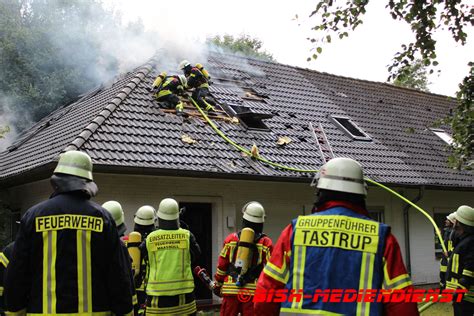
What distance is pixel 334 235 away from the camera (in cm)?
311

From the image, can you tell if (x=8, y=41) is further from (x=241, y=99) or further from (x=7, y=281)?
(x=7, y=281)

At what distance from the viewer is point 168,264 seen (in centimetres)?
590

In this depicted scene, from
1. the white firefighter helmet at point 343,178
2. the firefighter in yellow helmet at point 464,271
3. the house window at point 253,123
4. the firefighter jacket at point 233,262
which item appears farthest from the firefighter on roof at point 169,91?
the white firefighter helmet at point 343,178

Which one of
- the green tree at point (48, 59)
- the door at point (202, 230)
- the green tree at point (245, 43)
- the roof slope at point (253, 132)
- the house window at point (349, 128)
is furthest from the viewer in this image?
the green tree at point (245, 43)

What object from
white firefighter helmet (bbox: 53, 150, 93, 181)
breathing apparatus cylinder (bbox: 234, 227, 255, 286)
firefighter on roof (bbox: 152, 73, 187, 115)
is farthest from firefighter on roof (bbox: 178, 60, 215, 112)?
white firefighter helmet (bbox: 53, 150, 93, 181)

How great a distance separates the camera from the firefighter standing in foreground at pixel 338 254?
3.02 m

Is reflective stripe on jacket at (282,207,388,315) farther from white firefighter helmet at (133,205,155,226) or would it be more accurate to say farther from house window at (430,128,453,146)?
house window at (430,128,453,146)

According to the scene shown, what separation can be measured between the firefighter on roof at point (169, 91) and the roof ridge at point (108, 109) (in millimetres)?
541

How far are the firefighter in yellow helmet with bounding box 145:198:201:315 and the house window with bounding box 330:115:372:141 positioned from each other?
9.45 meters

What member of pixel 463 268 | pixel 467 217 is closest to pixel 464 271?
pixel 463 268

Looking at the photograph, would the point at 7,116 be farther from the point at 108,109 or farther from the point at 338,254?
the point at 338,254

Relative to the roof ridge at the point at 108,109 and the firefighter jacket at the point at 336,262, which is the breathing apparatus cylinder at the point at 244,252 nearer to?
the firefighter jacket at the point at 336,262

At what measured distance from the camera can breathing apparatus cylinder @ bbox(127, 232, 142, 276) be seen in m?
6.18

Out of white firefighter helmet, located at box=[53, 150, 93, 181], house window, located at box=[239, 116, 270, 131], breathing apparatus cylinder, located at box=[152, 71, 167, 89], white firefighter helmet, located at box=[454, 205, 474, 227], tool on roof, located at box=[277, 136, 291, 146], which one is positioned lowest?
white firefighter helmet, located at box=[454, 205, 474, 227]
